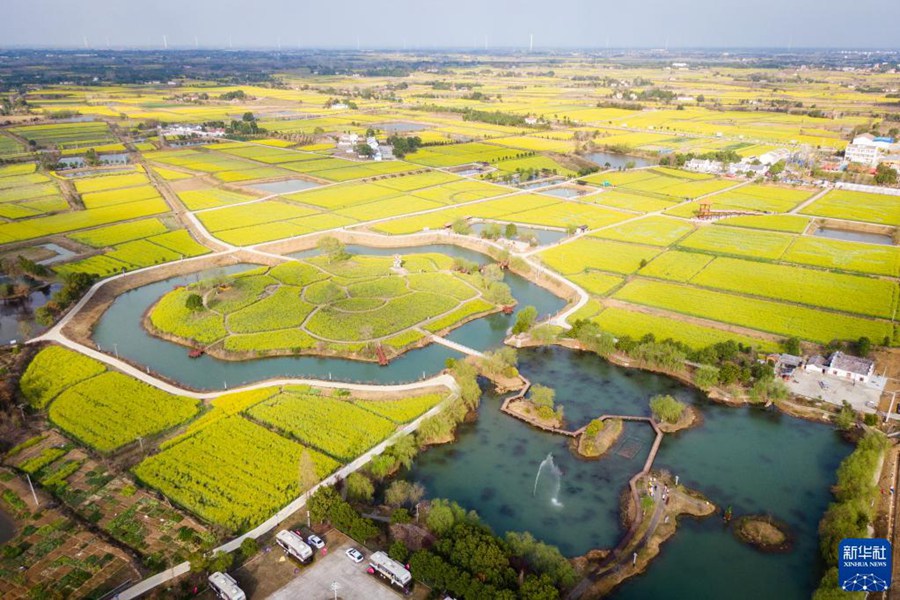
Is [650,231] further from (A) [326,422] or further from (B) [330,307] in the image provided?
(A) [326,422]

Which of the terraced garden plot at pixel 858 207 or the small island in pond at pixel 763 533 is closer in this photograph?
the small island in pond at pixel 763 533

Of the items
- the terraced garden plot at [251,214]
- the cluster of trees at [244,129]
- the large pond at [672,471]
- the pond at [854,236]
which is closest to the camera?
the large pond at [672,471]

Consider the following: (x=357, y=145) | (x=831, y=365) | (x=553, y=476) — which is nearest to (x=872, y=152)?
(x=831, y=365)

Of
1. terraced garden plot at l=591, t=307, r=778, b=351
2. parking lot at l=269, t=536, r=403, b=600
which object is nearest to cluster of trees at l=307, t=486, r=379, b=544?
parking lot at l=269, t=536, r=403, b=600

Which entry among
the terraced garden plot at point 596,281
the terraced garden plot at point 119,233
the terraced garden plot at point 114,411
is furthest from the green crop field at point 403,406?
the terraced garden plot at point 119,233

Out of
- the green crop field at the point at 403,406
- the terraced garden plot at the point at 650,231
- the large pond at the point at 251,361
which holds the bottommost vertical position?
the green crop field at the point at 403,406

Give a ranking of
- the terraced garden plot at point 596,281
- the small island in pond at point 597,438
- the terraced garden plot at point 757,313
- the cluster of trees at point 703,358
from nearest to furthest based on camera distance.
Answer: the small island in pond at point 597,438
the cluster of trees at point 703,358
the terraced garden plot at point 757,313
the terraced garden plot at point 596,281

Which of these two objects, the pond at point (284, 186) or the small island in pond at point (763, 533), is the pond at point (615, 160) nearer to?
the pond at point (284, 186)
